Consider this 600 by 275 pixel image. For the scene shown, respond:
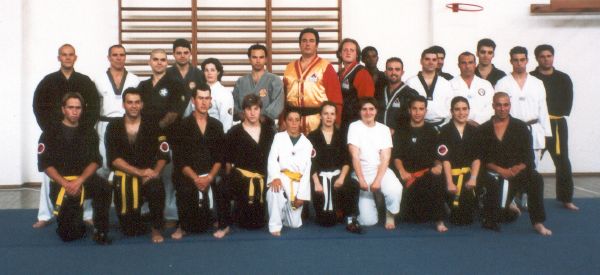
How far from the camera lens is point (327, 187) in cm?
409

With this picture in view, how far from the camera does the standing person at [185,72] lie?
4266 mm

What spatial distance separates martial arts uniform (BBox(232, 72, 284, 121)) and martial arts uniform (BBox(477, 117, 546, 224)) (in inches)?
57.5

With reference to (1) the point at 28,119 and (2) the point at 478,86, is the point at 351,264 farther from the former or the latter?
(1) the point at 28,119

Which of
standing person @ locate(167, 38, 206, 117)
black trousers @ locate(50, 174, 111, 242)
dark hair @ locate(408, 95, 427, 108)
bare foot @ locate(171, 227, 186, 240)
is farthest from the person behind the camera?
standing person @ locate(167, 38, 206, 117)

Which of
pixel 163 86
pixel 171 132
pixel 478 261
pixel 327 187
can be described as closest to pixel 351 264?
pixel 478 261

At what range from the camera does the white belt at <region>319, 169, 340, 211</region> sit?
13.2 ft

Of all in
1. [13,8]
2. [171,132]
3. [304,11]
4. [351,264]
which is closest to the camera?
[351,264]

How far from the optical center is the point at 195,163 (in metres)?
3.85

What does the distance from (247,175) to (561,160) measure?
8.59 ft

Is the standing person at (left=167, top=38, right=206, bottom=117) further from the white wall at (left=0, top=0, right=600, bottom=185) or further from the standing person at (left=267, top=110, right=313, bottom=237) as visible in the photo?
the white wall at (left=0, top=0, right=600, bottom=185)

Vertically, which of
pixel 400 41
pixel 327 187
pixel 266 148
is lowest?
pixel 327 187

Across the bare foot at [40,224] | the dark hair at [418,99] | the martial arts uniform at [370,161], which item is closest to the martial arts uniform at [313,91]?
the martial arts uniform at [370,161]

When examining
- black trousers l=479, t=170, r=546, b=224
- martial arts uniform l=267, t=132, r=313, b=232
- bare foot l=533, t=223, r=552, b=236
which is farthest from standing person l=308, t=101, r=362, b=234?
bare foot l=533, t=223, r=552, b=236

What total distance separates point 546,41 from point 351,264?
180 inches
